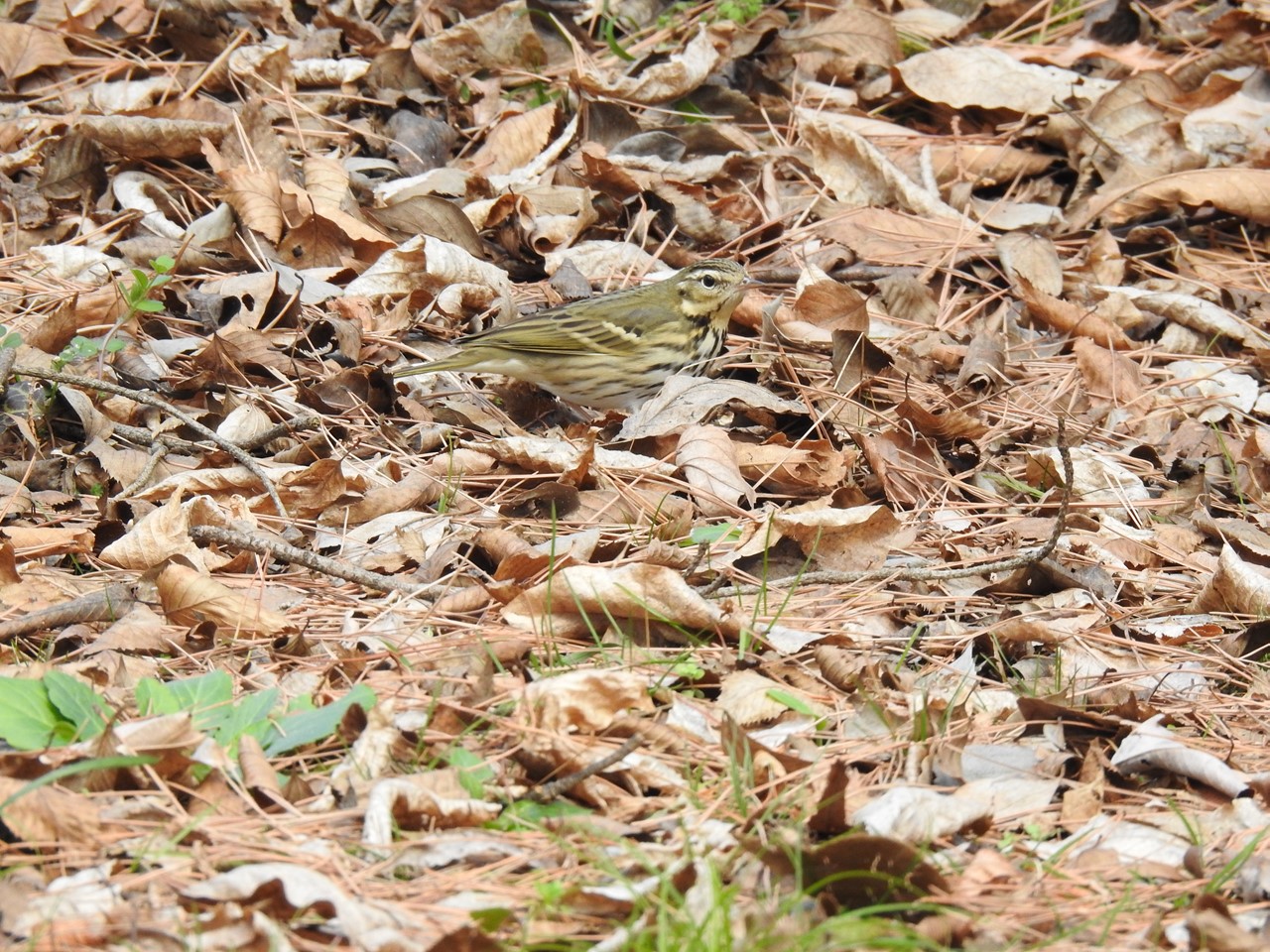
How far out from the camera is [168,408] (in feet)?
16.1

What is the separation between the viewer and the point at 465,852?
9.32 ft

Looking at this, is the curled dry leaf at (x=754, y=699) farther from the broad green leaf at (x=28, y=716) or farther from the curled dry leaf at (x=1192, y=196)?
the curled dry leaf at (x=1192, y=196)

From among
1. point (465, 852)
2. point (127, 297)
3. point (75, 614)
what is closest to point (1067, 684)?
point (465, 852)

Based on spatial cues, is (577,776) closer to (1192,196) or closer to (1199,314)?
(1199,314)

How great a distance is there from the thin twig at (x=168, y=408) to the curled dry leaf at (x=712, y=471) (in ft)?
4.55

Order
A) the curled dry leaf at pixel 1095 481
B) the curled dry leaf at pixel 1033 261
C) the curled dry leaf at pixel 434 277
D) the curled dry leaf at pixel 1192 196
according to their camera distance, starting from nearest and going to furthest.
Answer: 1. the curled dry leaf at pixel 1095 481
2. the curled dry leaf at pixel 434 277
3. the curled dry leaf at pixel 1033 261
4. the curled dry leaf at pixel 1192 196

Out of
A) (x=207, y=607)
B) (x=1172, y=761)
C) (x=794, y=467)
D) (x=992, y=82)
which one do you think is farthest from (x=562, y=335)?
→ (x=992, y=82)

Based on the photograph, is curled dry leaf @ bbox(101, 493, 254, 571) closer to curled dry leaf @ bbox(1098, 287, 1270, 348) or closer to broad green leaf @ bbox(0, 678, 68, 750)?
broad green leaf @ bbox(0, 678, 68, 750)

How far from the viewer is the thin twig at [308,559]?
160 inches

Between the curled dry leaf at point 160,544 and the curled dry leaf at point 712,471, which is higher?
the curled dry leaf at point 160,544

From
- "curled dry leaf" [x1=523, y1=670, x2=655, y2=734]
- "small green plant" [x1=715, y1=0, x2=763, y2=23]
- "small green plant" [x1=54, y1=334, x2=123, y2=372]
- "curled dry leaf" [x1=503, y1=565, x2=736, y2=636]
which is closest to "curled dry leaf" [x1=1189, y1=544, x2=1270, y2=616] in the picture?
"curled dry leaf" [x1=503, y1=565, x2=736, y2=636]

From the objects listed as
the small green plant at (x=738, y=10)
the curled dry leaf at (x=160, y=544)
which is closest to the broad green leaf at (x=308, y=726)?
the curled dry leaf at (x=160, y=544)

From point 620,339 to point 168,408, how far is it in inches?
75.8

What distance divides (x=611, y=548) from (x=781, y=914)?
2.00 metres
